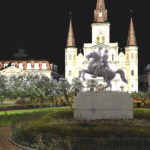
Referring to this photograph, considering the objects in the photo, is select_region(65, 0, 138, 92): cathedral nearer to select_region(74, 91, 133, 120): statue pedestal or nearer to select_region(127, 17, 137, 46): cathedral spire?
select_region(127, 17, 137, 46): cathedral spire

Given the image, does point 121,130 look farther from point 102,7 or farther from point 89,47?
point 102,7

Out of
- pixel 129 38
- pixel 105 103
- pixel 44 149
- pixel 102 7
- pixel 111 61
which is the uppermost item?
pixel 102 7

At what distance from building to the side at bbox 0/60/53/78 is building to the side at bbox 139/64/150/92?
3677 centimetres

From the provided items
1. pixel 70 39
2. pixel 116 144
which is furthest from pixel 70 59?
pixel 116 144

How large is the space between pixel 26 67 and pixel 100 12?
3168cm

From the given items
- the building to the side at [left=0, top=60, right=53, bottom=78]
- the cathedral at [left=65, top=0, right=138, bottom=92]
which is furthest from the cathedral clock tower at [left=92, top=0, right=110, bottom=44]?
the building to the side at [left=0, top=60, right=53, bottom=78]

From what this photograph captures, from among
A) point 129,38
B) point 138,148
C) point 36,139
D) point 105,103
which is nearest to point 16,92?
point 105,103

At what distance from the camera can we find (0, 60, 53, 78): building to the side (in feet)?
298

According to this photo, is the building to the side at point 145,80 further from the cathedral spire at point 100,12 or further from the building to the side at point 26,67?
the building to the side at point 26,67

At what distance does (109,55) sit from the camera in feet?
281

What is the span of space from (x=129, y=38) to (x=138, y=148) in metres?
80.2

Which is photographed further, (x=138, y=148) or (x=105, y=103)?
(x=105, y=103)

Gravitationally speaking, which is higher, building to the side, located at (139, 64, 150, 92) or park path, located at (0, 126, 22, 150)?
building to the side, located at (139, 64, 150, 92)

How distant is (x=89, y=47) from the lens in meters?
86.2
